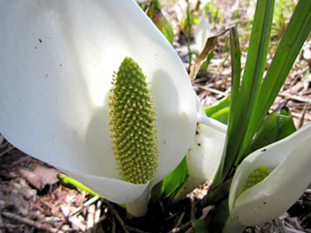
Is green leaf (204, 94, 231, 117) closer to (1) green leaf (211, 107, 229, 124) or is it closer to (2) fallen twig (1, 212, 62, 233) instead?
(1) green leaf (211, 107, 229, 124)

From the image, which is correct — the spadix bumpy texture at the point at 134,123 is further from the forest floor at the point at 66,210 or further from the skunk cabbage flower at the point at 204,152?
the forest floor at the point at 66,210

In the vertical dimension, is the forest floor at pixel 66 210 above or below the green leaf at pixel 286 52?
below

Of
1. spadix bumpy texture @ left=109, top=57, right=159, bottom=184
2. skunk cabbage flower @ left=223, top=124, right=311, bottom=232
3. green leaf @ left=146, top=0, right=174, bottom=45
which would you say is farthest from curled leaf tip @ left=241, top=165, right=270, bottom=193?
green leaf @ left=146, top=0, right=174, bottom=45

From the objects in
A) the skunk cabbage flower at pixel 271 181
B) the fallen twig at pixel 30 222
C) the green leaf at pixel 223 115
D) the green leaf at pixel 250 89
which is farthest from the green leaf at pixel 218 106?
the fallen twig at pixel 30 222

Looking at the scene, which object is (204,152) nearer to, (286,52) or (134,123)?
(134,123)

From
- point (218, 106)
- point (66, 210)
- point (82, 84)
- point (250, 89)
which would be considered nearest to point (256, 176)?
point (250, 89)

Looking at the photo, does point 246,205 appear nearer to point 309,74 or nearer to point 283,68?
point 283,68
